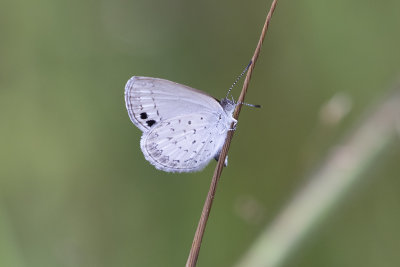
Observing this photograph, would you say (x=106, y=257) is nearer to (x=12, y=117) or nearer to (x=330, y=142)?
(x=12, y=117)

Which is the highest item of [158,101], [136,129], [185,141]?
[158,101]

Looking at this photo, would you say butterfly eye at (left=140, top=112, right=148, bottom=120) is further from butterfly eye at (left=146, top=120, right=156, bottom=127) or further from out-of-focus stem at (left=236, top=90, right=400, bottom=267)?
out-of-focus stem at (left=236, top=90, right=400, bottom=267)

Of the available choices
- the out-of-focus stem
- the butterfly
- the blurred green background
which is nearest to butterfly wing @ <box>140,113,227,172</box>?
the butterfly

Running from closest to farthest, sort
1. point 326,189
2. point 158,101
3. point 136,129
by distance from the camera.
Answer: point 326,189 → point 158,101 → point 136,129

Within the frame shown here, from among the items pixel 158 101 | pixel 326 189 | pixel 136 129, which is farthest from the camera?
pixel 136 129

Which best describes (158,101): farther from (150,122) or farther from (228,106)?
(228,106)

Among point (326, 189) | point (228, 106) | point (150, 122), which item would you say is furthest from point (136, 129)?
point (326, 189)

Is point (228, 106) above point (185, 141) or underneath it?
above
